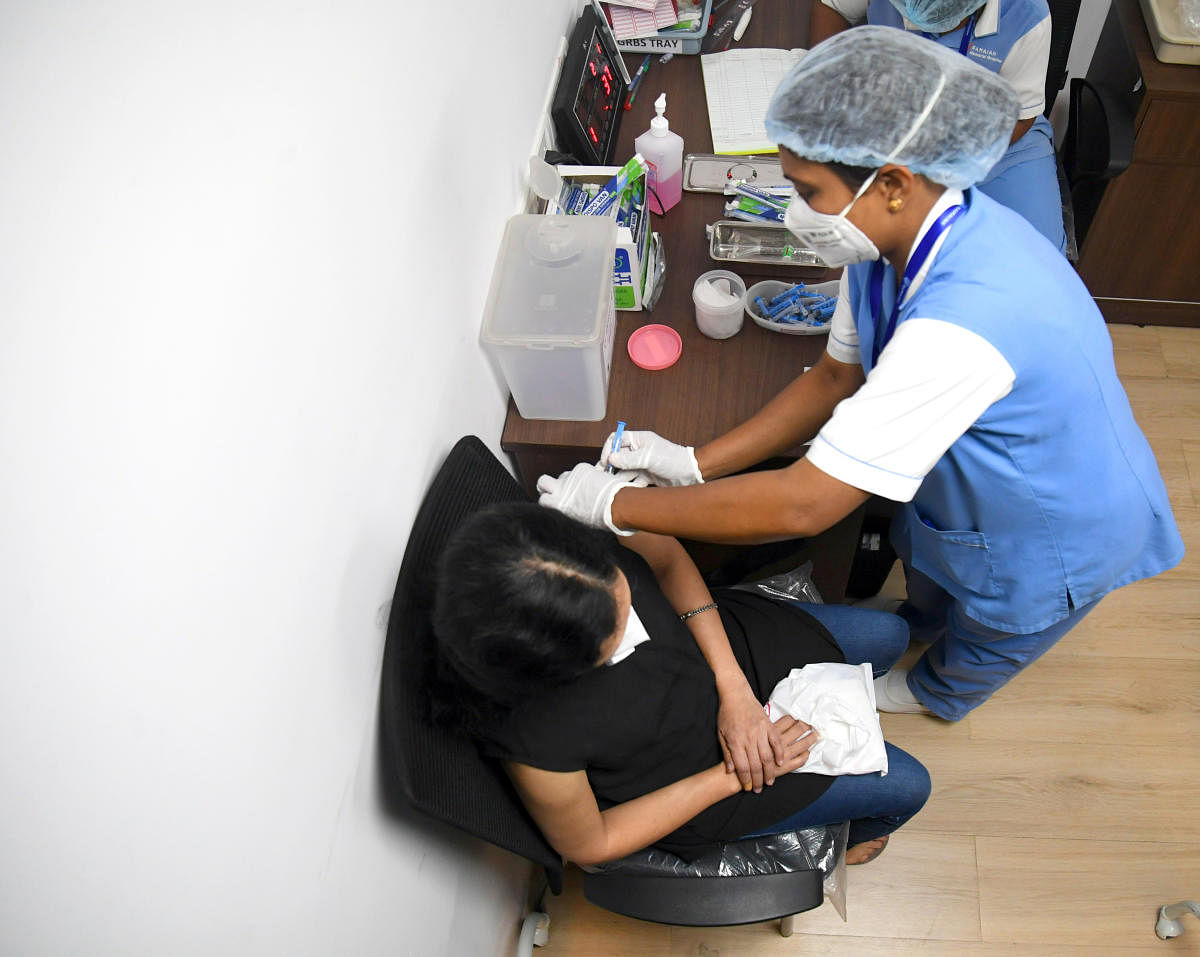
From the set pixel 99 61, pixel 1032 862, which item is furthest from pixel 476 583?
pixel 1032 862

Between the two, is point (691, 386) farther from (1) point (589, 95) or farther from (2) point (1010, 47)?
(2) point (1010, 47)

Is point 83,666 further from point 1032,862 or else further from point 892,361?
point 1032,862

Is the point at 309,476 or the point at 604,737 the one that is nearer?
the point at 309,476

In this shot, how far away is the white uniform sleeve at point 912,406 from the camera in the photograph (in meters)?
0.97

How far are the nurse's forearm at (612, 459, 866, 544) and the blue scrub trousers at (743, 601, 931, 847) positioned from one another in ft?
1.57

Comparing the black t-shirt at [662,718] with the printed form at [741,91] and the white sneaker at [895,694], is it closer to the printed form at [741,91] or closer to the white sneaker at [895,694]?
the white sneaker at [895,694]

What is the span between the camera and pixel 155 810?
1.97 feet

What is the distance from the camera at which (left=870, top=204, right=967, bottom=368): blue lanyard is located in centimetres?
104

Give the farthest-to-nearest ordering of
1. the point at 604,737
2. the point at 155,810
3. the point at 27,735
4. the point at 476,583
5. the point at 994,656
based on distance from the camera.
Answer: the point at 994,656 → the point at 604,737 → the point at 476,583 → the point at 155,810 → the point at 27,735

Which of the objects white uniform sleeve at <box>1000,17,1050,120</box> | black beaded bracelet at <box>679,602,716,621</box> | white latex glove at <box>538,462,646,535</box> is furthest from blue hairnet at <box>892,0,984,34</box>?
black beaded bracelet at <box>679,602,716,621</box>

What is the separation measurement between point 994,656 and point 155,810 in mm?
1499

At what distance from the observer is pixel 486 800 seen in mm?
1060

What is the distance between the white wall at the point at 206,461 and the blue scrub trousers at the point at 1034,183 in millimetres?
1608

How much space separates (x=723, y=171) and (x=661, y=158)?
214 mm
